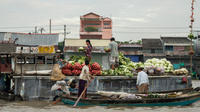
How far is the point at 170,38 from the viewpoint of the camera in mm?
46125

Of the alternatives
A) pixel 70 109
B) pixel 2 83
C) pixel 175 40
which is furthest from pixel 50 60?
pixel 175 40

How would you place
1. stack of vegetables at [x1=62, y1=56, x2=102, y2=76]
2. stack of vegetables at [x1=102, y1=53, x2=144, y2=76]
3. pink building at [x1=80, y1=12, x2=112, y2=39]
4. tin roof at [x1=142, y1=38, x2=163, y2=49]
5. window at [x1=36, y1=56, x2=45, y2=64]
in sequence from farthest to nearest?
pink building at [x1=80, y1=12, x2=112, y2=39], tin roof at [x1=142, y1=38, x2=163, y2=49], window at [x1=36, y1=56, x2=45, y2=64], stack of vegetables at [x1=102, y1=53, x2=144, y2=76], stack of vegetables at [x1=62, y1=56, x2=102, y2=76]

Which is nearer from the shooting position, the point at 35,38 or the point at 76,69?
the point at 76,69

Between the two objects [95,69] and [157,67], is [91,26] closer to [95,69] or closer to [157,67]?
[157,67]

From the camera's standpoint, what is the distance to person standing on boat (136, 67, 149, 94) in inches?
489

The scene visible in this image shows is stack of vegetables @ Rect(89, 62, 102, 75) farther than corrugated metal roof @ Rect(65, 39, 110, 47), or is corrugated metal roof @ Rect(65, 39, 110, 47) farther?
corrugated metal roof @ Rect(65, 39, 110, 47)

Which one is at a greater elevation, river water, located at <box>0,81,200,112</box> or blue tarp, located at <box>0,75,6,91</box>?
blue tarp, located at <box>0,75,6,91</box>

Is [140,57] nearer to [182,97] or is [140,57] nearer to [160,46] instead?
[160,46]

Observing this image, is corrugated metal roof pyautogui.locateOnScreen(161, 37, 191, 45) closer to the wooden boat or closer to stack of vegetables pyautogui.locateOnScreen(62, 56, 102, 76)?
stack of vegetables pyautogui.locateOnScreen(62, 56, 102, 76)

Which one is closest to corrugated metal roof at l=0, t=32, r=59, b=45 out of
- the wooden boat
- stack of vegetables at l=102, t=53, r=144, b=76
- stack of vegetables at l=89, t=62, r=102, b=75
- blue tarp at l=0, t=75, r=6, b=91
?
blue tarp at l=0, t=75, r=6, b=91

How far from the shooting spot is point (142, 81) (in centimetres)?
1245

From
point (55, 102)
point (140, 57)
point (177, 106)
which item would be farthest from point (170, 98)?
point (140, 57)

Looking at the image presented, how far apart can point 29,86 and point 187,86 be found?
6888 mm

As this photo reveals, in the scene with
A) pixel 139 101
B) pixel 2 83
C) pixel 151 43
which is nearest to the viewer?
pixel 139 101
